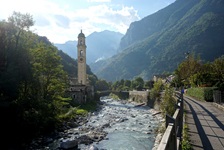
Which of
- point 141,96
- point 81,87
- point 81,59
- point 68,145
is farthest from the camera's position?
point 141,96

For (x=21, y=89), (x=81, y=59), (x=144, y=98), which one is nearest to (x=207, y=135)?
(x=21, y=89)

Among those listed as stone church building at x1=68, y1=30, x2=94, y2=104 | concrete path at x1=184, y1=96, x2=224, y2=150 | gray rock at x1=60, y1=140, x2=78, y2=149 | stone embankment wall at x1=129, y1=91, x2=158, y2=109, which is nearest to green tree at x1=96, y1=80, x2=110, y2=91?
stone embankment wall at x1=129, y1=91, x2=158, y2=109

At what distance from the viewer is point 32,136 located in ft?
96.8

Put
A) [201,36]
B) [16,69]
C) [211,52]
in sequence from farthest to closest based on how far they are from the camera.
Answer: [201,36]
[211,52]
[16,69]

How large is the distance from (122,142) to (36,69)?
693 inches

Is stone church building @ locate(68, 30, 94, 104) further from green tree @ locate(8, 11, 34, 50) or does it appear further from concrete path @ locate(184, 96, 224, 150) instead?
concrete path @ locate(184, 96, 224, 150)

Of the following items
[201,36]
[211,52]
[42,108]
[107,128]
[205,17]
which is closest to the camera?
[42,108]

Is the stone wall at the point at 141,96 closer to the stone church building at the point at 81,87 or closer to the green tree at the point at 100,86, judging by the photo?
the stone church building at the point at 81,87

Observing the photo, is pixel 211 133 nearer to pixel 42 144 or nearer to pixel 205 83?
pixel 42 144

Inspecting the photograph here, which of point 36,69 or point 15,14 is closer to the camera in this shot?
point 15,14

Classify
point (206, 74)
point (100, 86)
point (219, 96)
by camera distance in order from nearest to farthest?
point (219, 96), point (206, 74), point (100, 86)

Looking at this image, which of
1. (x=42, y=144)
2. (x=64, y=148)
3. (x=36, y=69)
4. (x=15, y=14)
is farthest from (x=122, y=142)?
(x=15, y=14)

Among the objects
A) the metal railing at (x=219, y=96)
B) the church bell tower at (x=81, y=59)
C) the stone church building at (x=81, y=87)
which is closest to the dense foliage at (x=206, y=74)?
the metal railing at (x=219, y=96)

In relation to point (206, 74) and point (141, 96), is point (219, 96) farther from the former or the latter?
point (141, 96)
